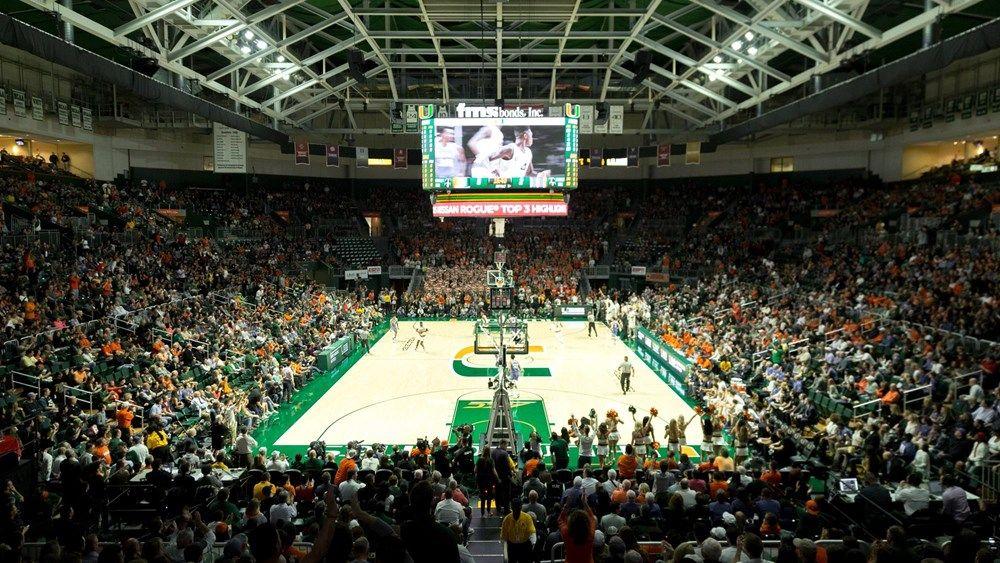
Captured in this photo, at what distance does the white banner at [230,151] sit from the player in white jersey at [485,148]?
8.75m

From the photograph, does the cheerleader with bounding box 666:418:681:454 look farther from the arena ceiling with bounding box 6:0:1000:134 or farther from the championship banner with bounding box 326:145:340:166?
the championship banner with bounding box 326:145:340:166

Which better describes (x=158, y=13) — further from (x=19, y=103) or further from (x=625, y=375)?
(x=625, y=375)

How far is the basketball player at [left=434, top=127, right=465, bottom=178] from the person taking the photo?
23.6m

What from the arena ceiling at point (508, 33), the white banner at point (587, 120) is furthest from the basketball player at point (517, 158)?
the white banner at point (587, 120)

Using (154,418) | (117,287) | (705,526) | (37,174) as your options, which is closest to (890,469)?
(705,526)

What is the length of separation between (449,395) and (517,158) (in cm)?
891

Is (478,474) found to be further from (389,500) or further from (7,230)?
(7,230)

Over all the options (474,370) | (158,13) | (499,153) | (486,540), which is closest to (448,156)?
(499,153)

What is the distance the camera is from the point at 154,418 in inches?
530

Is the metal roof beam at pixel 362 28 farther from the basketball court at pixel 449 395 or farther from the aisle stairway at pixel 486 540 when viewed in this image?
the aisle stairway at pixel 486 540

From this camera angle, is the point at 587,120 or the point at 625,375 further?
the point at 587,120

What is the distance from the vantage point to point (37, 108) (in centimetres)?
2789

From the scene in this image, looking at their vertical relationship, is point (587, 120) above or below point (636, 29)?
below

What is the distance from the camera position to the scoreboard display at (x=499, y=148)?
77.3 ft
